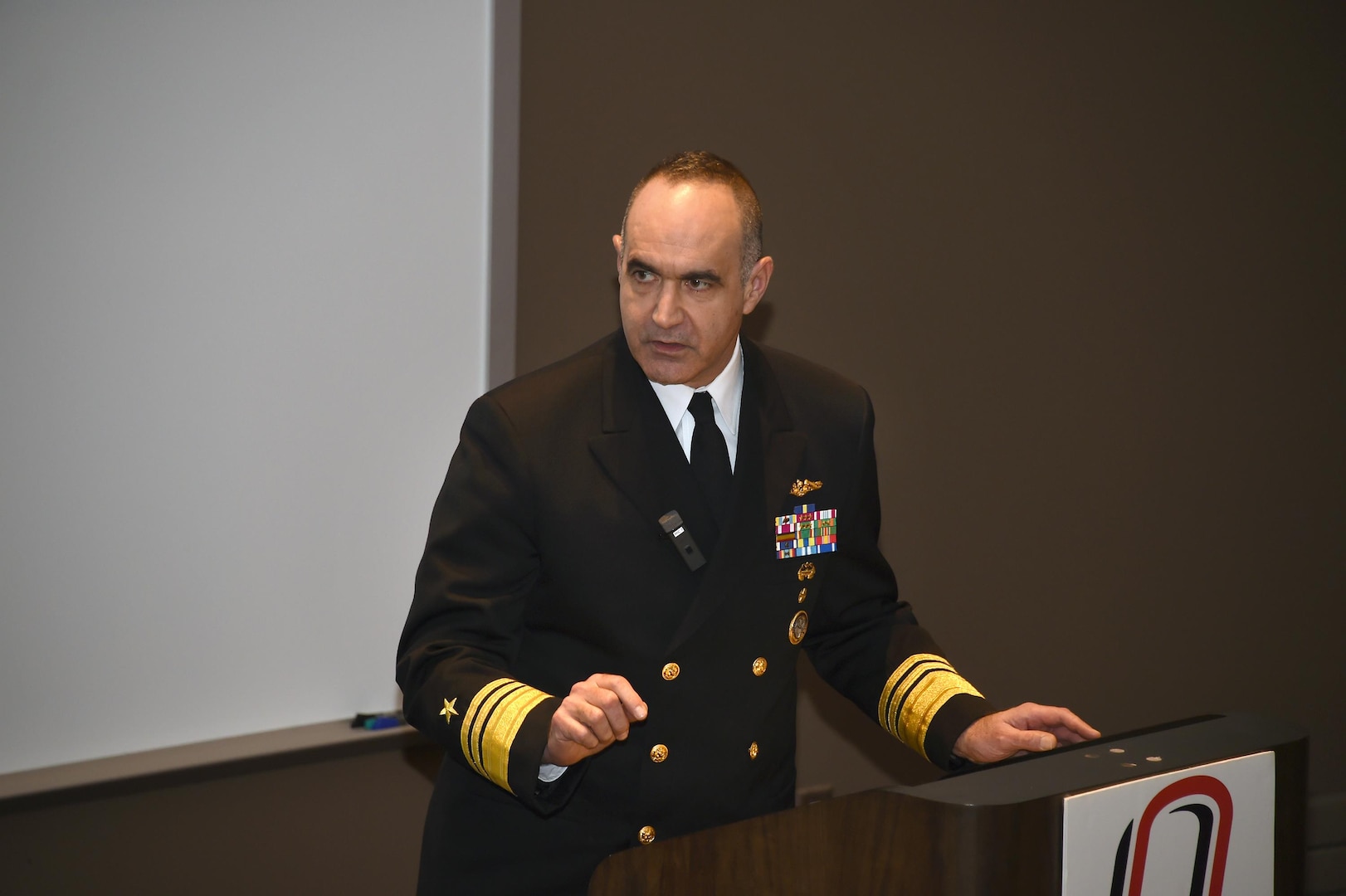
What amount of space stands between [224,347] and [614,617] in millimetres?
1057

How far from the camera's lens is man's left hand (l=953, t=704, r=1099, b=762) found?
1.40 meters

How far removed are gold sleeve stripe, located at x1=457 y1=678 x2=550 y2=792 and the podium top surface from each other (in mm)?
447

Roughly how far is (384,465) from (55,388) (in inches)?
23.9

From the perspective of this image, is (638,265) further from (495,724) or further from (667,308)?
(495,724)

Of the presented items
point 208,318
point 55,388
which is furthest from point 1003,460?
point 55,388

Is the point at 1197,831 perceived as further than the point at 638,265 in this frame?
No

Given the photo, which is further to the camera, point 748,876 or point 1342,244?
point 1342,244

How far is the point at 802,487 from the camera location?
1.74 m

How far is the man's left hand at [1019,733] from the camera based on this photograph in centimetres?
140

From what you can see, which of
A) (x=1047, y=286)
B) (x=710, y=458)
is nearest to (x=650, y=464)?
(x=710, y=458)

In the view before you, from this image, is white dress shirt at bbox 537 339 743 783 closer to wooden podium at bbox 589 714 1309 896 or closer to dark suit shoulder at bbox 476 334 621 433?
dark suit shoulder at bbox 476 334 621 433

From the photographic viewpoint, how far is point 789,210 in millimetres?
2867

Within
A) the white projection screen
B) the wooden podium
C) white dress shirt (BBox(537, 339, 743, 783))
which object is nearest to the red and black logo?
the wooden podium

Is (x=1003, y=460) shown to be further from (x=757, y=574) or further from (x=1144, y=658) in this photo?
(x=757, y=574)
